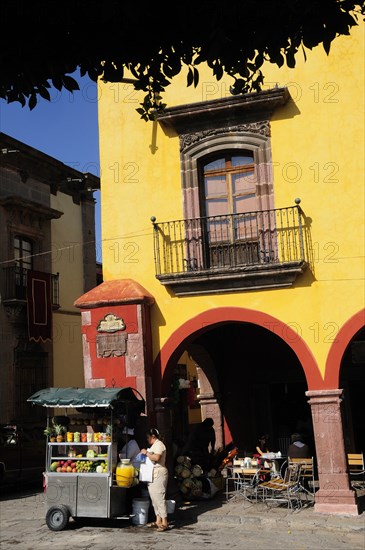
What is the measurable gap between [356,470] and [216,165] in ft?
22.5

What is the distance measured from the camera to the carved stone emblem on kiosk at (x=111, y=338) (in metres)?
12.4

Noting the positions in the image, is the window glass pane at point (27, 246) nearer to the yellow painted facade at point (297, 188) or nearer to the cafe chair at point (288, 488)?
the yellow painted facade at point (297, 188)

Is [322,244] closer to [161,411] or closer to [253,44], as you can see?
[161,411]

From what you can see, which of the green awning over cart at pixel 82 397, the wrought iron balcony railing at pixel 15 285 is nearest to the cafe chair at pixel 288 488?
the green awning over cart at pixel 82 397

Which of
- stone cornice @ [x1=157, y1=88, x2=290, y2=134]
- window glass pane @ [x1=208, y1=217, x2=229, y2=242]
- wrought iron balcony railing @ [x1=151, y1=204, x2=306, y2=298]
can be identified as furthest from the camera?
window glass pane @ [x1=208, y1=217, x2=229, y2=242]

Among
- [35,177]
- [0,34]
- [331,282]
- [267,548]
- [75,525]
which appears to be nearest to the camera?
[0,34]

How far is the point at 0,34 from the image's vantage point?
13.6ft

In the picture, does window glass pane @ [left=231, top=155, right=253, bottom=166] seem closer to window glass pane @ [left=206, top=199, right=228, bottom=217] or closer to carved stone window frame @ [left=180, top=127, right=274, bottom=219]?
carved stone window frame @ [left=180, top=127, right=274, bottom=219]

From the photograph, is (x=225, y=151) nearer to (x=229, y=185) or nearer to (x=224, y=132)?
(x=224, y=132)

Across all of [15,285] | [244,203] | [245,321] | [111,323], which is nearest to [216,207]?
[244,203]

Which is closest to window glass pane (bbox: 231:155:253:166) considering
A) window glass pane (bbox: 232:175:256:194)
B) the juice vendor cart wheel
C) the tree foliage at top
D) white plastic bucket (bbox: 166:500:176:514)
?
window glass pane (bbox: 232:175:256:194)

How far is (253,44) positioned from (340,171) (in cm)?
762

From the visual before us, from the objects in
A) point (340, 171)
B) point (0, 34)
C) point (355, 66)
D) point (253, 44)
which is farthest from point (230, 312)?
point (0, 34)

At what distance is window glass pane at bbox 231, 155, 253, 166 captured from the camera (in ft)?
42.3
